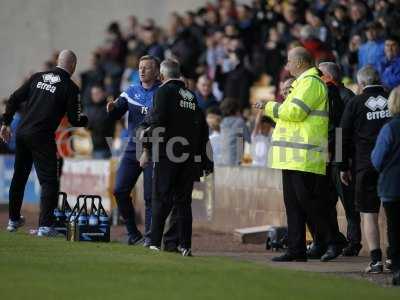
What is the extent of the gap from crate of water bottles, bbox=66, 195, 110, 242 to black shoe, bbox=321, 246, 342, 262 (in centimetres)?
273

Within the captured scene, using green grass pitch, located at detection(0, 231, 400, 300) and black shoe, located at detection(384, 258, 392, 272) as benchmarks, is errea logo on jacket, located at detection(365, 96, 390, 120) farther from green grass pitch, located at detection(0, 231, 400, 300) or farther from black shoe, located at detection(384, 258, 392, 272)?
green grass pitch, located at detection(0, 231, 400, 300)

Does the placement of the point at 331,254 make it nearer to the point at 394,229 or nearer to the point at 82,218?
the point at 394,229

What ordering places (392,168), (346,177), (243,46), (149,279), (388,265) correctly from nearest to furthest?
(149,279), (392,168), (388,265), (346,177), (243,46)

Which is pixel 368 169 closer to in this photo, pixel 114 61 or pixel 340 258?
pixel 340 258

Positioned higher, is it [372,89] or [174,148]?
[372,89]

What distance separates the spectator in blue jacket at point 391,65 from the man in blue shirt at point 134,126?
4652 mm

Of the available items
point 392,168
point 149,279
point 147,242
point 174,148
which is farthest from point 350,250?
point 149,279

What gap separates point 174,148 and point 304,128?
1.43 m

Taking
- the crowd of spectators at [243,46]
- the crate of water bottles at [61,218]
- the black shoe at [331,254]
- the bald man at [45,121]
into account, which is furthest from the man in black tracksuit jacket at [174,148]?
the crowd of spectators at [243,46]

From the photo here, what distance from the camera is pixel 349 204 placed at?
1418cm

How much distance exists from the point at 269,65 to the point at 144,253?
10.2 m

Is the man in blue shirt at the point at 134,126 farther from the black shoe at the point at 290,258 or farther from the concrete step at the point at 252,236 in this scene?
the concrete step at the point at 252,236

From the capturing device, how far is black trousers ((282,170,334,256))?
12.7 m

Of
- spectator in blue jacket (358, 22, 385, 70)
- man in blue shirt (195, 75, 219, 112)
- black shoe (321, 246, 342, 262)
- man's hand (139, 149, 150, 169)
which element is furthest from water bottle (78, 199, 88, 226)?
man in blue shirt (195, 75, 219, 112)
